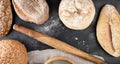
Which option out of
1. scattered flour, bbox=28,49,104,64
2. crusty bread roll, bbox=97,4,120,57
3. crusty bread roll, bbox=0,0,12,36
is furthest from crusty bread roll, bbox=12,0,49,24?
crusty bread roll, bbox=97,4,120,57

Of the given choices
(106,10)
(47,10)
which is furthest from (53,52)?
(106,10)

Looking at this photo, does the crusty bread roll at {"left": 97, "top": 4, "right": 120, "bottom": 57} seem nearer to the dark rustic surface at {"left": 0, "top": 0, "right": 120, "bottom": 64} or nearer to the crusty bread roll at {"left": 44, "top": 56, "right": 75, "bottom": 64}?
the dark rustic surface at {"left": 0, "top": 0, "right": 120, "bottom": 64}

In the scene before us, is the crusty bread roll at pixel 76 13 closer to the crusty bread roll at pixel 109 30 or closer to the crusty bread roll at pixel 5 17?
the crusty bread roll at pixel 109 30

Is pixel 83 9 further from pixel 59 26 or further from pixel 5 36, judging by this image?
pixel 5 36

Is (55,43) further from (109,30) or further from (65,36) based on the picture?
(109,30)

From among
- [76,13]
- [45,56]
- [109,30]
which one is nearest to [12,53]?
[45,56]
